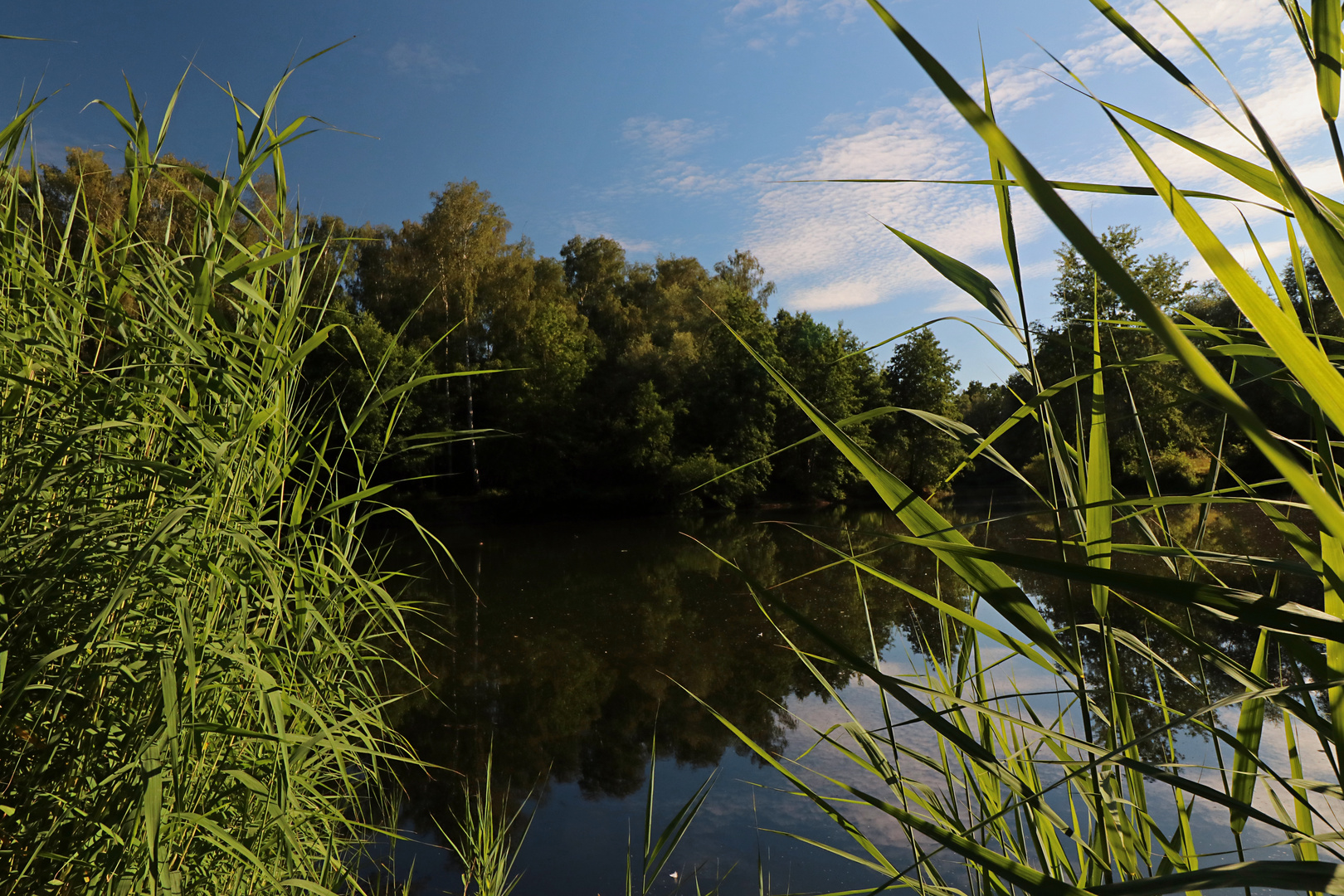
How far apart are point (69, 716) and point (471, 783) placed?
322cm

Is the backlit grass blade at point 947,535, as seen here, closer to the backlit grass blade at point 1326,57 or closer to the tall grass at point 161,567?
the backlit grass blade at point 1326,57

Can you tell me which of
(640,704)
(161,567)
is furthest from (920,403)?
(161,567)

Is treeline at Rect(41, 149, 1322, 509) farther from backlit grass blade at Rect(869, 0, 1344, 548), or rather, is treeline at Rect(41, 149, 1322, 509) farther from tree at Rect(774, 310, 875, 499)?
backlit grass blade at Rect(869, 0, 1344, 548)

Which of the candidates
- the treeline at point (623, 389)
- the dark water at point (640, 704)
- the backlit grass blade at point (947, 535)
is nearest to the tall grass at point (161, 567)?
the dark water at point (640, 704)

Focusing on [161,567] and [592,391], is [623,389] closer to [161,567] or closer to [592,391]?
[592,391]

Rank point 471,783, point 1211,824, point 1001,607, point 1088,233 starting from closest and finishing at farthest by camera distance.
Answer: point 1088,233 < point 1001,607 < point 1211,824 < point 471,783

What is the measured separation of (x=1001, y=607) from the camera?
42 centimetres

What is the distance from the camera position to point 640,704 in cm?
536

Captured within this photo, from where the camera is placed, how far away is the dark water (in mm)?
3391

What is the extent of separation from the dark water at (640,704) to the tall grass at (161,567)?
1.72ft

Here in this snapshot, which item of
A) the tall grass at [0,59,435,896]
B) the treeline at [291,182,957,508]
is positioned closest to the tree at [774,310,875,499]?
the treeline at [291,182,957,508]

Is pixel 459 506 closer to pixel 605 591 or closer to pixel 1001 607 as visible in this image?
pixel 605 591

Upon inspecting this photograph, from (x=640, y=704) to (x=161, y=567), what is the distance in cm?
457

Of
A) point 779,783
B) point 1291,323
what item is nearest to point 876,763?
point 1291,323
